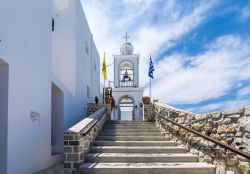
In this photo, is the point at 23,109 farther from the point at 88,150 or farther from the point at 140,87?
the point at 140,87

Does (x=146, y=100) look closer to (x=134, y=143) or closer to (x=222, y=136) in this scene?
(x=134, y=143)

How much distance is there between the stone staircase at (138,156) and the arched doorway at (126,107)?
1071 centimetres

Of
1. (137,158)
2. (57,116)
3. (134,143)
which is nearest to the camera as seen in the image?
(137,158)

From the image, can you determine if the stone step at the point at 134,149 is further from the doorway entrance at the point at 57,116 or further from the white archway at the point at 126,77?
the white archway at the point at 126,77

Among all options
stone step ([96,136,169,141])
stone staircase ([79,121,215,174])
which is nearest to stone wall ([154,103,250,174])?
stone staircase ([79,121,215,174])

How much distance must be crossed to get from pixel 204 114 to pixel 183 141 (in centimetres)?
167

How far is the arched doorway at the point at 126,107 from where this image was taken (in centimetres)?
2100

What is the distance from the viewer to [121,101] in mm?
22062

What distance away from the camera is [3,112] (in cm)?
543

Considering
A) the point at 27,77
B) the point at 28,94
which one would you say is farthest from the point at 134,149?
the point at 27,77

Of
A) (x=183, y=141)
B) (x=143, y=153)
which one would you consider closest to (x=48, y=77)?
(x=143, y=153)

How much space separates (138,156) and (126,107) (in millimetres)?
15900

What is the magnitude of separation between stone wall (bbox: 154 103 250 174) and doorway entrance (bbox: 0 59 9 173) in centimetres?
401

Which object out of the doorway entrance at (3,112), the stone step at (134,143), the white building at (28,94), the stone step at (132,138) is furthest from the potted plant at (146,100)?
the doorway entrance at (3,112)
